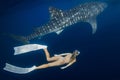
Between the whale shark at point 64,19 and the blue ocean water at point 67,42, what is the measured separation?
0.29 metres

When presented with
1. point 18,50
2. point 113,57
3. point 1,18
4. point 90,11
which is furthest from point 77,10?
point 18,50

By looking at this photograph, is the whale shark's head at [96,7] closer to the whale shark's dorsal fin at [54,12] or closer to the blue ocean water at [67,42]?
the blue ocean water at [67,42]

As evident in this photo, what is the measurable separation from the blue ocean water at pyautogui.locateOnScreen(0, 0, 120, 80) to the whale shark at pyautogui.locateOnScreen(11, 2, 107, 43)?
293 millimetres

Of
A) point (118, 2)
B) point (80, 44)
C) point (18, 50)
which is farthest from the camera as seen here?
point (118, 2)

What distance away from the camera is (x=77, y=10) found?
7574 mm

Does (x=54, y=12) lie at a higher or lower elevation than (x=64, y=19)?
higher

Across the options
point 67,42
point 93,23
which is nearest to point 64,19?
point 67,42

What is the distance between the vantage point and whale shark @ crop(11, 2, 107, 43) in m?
7.16

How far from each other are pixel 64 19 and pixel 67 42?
2.46ft

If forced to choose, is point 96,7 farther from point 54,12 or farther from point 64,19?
point 54,12

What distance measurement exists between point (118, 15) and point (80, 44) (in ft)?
6.59

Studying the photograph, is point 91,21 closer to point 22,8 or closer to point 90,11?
point 90,11

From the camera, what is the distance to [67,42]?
25.3 ft

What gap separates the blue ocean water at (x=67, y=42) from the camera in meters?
6.59
